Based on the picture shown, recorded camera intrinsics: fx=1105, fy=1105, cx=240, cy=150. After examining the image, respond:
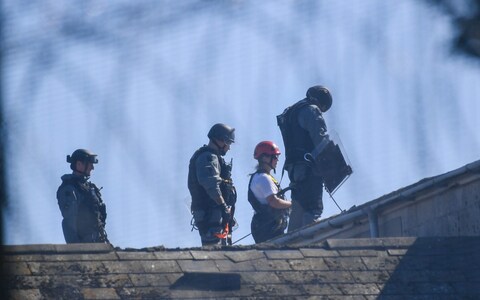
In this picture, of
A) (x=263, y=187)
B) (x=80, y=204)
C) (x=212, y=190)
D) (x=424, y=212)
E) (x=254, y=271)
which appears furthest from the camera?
(x=424, y=212)

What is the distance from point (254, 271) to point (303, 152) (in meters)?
1.57

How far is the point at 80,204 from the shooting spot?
809 centimetres

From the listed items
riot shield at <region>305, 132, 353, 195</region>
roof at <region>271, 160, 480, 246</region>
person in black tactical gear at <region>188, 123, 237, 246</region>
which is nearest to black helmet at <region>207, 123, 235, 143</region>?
person in black tactical gear at <region>188, 123, 237, 246</region>

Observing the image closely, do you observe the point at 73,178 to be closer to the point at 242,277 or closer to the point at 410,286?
the point at 242,277

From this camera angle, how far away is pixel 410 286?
768 cm

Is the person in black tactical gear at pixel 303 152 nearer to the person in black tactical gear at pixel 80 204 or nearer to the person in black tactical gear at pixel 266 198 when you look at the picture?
the person in black tactical gear at pixel 266 198

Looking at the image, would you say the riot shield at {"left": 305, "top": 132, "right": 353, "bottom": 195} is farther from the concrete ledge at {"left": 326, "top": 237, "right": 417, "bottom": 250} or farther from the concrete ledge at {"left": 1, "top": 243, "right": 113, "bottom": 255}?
the concrete ledge at {"left": 1, "top": 243, "right": 113, "bottom": 255}

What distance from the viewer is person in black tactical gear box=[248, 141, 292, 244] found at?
9.05 meters

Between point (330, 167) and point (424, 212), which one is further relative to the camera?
point (424, 212)

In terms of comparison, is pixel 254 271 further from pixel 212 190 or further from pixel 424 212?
pixel 424 212

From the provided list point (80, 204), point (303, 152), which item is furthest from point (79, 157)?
point (303, 152)

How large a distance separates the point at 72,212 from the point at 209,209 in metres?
1.08

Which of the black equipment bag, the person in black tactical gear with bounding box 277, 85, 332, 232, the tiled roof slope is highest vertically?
the person in black tactical gear with bounding box 277, 85, 332, 232

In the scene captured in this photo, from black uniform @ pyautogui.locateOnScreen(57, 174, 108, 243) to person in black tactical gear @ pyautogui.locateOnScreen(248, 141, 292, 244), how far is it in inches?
56.1
